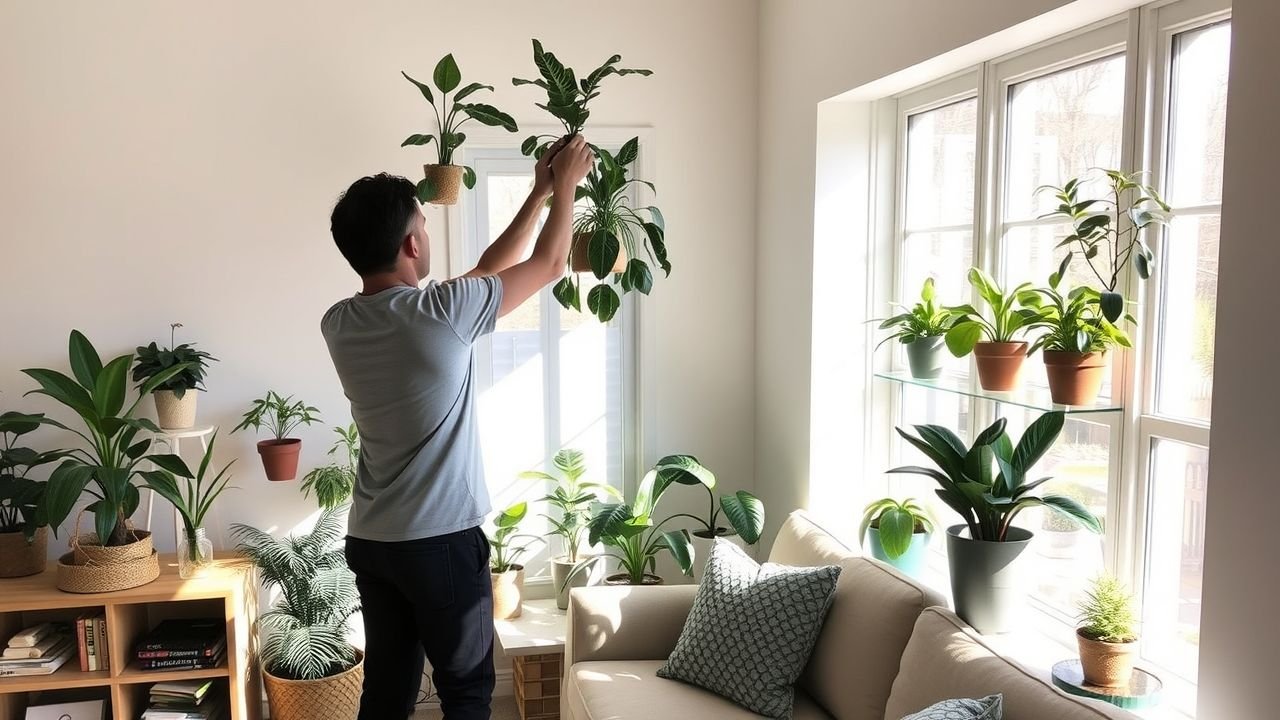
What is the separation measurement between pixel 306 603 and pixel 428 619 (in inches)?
62.8

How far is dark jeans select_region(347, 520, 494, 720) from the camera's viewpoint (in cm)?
224

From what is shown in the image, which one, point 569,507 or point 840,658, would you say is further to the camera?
point 569,507

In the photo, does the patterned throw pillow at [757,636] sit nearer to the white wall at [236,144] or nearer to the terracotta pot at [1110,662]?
the terracotta pot at [1110,662]

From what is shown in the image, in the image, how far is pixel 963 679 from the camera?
7.43 ft

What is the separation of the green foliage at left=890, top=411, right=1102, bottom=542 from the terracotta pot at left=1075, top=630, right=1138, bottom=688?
0.30 metres

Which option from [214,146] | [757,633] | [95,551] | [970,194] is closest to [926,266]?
[970,194]

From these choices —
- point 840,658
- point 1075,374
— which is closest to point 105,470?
point 840,658

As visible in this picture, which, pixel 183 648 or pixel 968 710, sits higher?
pixel 968 710

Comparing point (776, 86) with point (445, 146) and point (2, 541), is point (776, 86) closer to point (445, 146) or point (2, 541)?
point (445, 146)

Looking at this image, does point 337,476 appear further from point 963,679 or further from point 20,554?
Result: point 963,679

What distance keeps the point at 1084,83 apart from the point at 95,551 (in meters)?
3.27

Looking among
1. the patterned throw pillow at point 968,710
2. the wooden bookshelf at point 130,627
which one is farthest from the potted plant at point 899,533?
the wooden bookshelf at point 130,627

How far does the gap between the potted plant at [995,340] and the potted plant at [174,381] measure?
2.53m

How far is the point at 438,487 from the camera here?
222 centimetres
